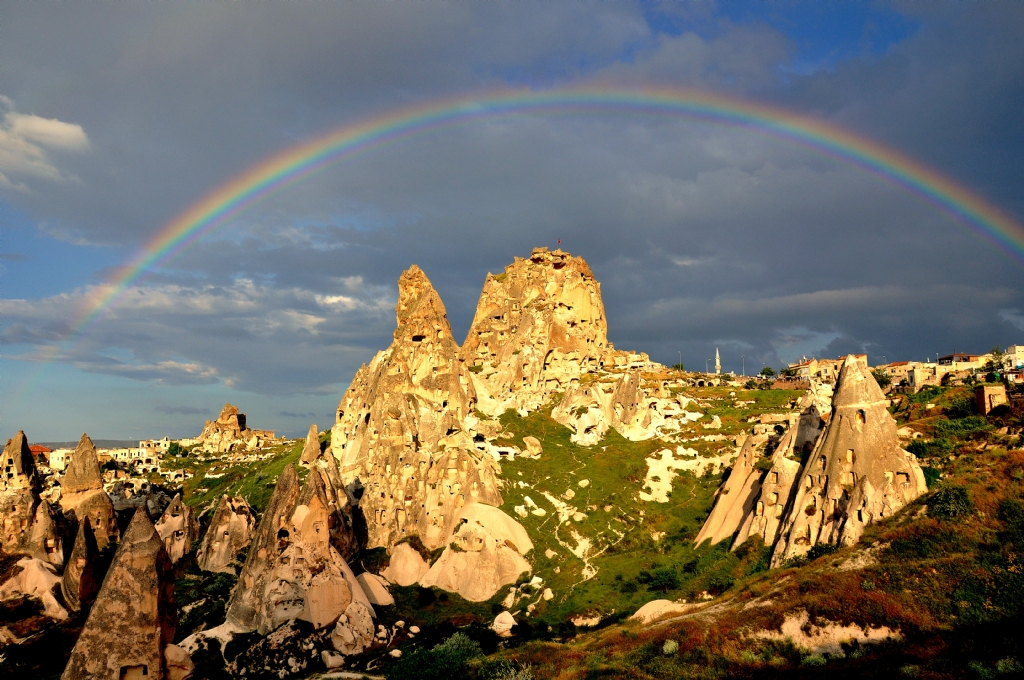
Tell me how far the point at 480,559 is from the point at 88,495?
46.2 metres

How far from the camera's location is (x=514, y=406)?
8669cm

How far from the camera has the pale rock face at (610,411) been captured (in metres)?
79.0

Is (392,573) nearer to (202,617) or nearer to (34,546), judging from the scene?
(202,617)

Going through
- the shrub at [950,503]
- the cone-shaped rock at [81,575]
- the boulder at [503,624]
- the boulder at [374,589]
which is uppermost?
the shrub at [950,503]

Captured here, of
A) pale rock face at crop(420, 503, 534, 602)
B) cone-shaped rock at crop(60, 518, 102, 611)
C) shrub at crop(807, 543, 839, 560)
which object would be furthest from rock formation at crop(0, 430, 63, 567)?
shrub at crop(807, 543, 839, 560)

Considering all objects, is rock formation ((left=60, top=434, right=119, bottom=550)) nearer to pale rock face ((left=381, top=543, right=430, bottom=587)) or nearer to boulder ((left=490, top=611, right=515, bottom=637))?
pale rock face ((left=381, top=543, right=430, bottom=587))

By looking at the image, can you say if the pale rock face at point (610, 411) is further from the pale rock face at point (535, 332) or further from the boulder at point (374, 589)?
the boulder at point (374, 589)

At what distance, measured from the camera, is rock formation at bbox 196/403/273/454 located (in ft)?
440

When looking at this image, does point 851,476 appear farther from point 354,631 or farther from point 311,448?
point 311,448

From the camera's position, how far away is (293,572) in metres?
44.0

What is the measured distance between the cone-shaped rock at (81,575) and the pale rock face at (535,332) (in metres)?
45.3

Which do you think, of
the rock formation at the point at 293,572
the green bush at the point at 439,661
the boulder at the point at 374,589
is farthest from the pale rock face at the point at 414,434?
the green bush at the point at 439,661

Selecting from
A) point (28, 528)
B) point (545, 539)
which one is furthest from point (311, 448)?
point (545, 539)

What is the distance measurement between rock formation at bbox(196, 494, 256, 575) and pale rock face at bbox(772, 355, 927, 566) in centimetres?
4970
